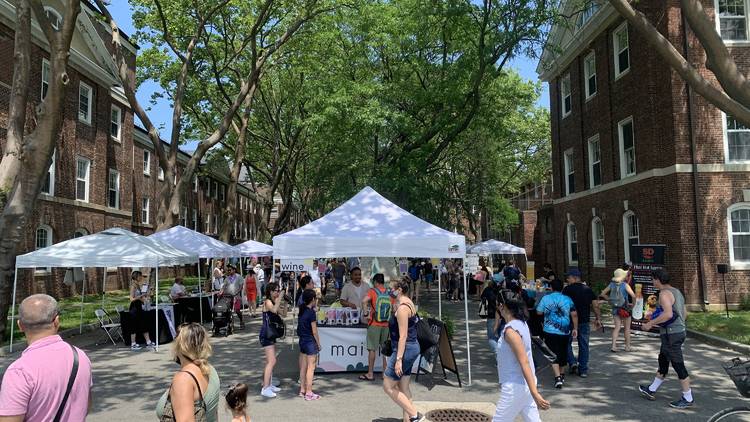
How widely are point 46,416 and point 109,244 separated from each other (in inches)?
406

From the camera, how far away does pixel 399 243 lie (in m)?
8.93

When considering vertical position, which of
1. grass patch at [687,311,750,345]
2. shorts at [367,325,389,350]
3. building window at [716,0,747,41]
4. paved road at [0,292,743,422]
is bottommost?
paved road at [0,292,743,422]

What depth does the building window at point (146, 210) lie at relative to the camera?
33844 mm

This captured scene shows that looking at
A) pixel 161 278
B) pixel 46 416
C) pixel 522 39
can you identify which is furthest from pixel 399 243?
pixel 161 278

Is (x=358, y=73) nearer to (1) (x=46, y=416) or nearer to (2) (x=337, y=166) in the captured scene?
(2) (x=337, y=166)

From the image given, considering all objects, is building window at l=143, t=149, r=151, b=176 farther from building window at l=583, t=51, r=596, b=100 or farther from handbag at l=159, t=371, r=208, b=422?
handbag at l=159, t=371, r=208, b=422

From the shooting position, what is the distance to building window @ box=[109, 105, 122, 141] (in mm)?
28766

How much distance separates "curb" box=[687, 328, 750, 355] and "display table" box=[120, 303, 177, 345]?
12396 millimetres

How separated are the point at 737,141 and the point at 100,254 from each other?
1889 centimetres

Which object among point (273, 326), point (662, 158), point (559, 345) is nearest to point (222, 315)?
point (273, 326)

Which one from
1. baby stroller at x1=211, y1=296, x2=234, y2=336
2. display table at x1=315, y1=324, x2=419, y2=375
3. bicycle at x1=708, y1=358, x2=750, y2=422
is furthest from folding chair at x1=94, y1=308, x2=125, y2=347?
bicycle at x1=708, y1=358, x2=750, y2=422

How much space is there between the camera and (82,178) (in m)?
25.2

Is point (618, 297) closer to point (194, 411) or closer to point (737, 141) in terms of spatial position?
point (737, 141)

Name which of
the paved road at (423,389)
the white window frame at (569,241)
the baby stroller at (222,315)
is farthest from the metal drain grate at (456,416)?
the white window frame at (569,241)
